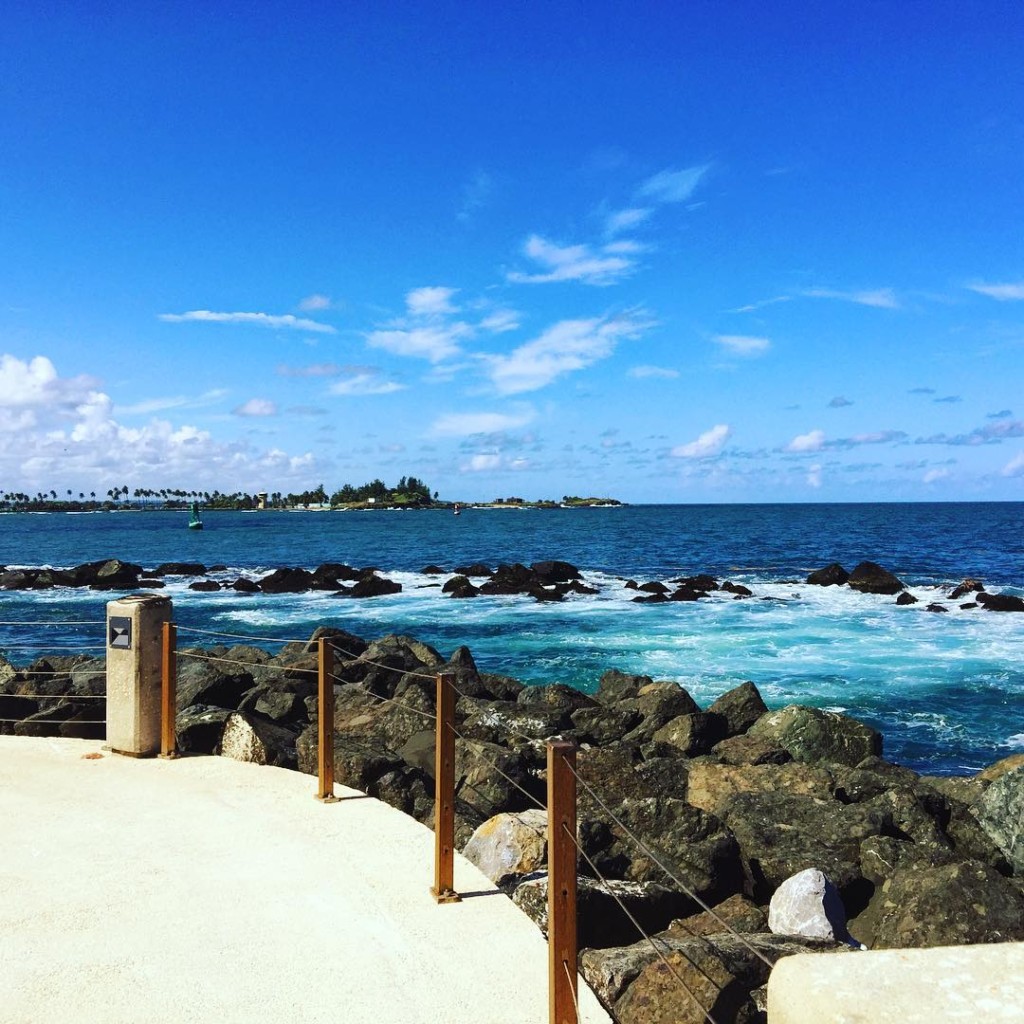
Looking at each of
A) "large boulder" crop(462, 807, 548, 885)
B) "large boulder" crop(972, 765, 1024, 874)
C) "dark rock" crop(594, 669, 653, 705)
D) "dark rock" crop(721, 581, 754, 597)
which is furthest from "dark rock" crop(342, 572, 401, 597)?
"large boulder" crop(462, 807, 548, 885)

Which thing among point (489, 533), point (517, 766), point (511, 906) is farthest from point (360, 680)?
point (489, 533)

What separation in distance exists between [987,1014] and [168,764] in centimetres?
718

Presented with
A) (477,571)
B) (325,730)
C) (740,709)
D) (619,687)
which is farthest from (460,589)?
(325,730)

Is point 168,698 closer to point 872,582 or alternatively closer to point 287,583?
point 287,583

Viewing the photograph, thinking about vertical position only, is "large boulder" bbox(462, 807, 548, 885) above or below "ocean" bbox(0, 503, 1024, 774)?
above

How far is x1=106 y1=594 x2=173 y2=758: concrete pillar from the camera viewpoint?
8.07 metres

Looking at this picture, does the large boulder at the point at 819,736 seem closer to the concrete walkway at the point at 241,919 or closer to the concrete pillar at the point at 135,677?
the concrete walkway at the point at 241,919

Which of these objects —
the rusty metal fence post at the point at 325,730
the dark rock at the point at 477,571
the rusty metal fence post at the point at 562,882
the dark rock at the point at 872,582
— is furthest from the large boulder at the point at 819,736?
the dark rock at the point at 477,571

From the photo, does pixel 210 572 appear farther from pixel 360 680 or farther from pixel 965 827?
pixel 965 827

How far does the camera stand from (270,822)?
20.9 ft

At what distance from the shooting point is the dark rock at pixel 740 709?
13.2 metres

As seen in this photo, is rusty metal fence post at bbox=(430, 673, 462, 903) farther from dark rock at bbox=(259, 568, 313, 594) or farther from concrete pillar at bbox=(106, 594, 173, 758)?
dark rock at bbox=(259, 568, 313, 594)

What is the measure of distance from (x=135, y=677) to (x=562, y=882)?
5646 mm

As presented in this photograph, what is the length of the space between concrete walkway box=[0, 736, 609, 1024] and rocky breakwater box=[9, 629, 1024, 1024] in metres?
0.54
